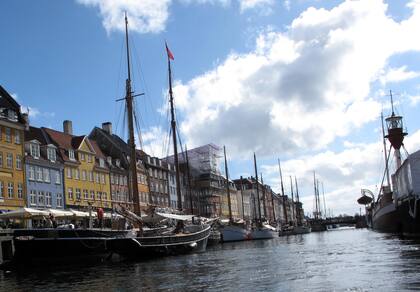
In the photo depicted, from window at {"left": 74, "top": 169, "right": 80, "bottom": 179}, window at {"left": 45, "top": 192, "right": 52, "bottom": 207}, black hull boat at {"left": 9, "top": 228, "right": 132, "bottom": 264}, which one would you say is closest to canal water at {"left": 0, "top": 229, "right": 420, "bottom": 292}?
black hull boat at {"left": 9, "top": 228, "right": 132, "bottom": 264}

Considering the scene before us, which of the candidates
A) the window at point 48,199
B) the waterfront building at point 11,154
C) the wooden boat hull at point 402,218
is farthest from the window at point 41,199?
the wooden boat hull at point 402,218

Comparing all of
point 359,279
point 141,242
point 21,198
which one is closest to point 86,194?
point 21,198

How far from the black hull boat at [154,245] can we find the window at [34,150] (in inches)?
997

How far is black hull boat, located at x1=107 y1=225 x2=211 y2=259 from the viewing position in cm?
4375

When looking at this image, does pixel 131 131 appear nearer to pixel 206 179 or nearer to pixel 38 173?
pixel 38 173

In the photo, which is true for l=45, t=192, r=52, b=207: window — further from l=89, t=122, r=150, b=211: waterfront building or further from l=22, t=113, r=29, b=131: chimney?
l=89, t=122, r=150, b=211: waterfront building

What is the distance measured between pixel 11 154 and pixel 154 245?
28.2 m

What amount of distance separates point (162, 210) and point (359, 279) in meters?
34.6

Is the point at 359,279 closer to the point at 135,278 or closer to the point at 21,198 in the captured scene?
the point at 135,278

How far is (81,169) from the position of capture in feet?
266

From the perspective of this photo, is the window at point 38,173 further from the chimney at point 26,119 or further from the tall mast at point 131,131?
the tall mast at point 131,131

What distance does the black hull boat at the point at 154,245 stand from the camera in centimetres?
4375

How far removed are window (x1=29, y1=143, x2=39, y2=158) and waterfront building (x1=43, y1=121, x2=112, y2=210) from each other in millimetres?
5499

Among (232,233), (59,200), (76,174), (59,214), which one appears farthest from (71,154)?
(59,214)
